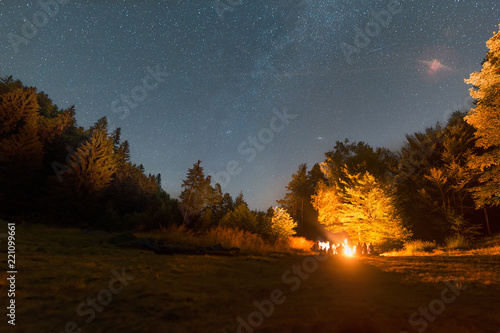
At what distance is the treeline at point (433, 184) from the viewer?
41.4ft

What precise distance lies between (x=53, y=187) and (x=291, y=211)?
38740 mm

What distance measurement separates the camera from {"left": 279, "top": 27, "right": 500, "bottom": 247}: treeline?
497 inches

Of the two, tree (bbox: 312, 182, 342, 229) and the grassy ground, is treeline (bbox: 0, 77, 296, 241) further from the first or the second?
the grassy ground

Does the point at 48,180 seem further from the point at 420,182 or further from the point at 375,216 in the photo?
the point at 420,182

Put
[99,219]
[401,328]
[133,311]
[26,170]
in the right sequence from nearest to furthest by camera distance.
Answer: [401,328]
[133,311]
[26,170]
[99,219]

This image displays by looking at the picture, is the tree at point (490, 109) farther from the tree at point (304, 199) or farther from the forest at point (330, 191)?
the tree at point (304, 199)

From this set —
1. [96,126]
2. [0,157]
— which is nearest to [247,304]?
[0,157]

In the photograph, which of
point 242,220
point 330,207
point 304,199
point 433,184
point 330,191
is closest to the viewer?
point 242,220

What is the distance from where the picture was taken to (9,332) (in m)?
2.01

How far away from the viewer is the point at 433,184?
22.7m

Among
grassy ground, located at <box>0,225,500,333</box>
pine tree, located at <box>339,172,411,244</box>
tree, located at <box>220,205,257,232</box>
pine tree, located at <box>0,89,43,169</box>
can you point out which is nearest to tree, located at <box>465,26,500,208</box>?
pine tree, located at <box>339,172,411,244</box>

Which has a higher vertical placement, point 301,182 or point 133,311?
point 301,182

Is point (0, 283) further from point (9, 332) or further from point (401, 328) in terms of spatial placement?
point (401, 328)

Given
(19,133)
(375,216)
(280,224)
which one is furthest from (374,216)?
(19,133)
